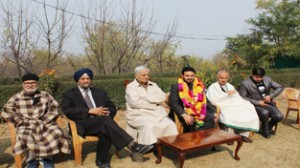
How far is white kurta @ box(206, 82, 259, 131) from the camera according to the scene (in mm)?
5043

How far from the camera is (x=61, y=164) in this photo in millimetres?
4016

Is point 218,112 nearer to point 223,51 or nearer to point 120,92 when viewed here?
point 120,92

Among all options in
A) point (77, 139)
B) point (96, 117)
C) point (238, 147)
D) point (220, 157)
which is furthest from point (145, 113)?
point (238, 147)

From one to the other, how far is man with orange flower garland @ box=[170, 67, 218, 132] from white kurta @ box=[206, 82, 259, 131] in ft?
1.01

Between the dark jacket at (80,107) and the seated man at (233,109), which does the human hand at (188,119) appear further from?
the dark jacket at (80,107)

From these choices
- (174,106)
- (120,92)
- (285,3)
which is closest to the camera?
(174,106)

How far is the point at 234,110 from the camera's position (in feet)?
17.1

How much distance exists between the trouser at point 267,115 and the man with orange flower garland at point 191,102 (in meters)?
0.95

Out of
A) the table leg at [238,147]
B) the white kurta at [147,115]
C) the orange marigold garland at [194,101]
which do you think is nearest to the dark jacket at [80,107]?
the white kurta at [147,115]

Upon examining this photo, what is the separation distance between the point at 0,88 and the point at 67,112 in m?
3.41

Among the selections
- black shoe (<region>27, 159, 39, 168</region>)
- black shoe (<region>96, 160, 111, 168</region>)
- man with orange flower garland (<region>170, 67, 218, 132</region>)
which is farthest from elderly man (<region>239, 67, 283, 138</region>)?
black shoe (<region>27, 159, 39, 168</region>)

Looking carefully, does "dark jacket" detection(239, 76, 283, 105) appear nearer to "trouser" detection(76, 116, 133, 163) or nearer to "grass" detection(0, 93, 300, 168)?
"grass" detection(0, 93, 300, 168)

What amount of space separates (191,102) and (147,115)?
82 cm

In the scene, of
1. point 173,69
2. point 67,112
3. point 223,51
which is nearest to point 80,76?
point 67,112
